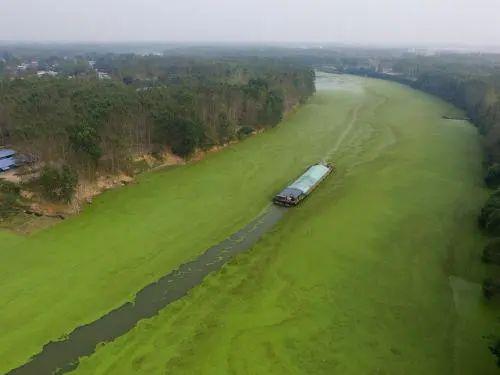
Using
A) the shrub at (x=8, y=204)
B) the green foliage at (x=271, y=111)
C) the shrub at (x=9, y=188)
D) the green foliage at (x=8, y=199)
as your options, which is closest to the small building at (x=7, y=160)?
the green foliage at (x=8, y=199)

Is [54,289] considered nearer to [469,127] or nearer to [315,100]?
[469,127]

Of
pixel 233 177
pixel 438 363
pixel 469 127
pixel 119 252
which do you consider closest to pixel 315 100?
pixel 469 127

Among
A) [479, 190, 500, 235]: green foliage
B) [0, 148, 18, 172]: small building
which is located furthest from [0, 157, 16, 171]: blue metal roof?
[479, 190, 500, 235]: green foliage

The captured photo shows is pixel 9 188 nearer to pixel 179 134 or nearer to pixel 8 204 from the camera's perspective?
pixel 8 204

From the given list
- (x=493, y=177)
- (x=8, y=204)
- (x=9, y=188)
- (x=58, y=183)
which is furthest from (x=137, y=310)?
(x=493, y=177)

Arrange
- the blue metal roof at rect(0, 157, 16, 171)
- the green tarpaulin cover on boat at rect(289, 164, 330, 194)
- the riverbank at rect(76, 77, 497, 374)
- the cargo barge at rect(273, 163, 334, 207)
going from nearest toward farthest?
1. the riverbank at rect(76, 77, 497, 374)
2. the cargo barge at rect(273, 163, 334, 207)
3. the green tarpaulin cover on boat at rect(289, 164, 330, 194)
4. the blue metal roof at rect(0, 157, 16, 171)

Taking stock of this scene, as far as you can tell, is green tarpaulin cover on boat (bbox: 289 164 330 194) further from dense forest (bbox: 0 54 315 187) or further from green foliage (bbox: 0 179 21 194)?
green foliage (bbox: 0 179 21 194)
